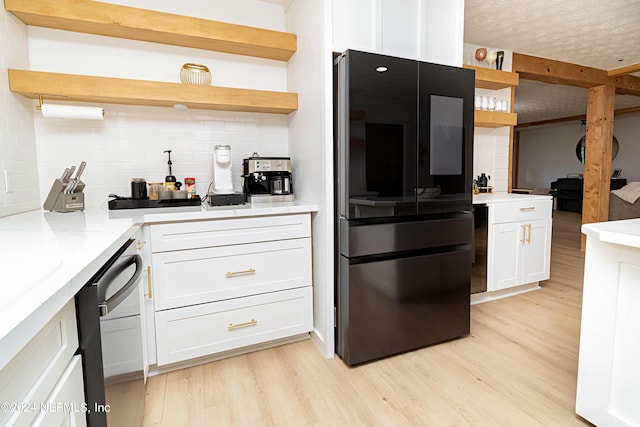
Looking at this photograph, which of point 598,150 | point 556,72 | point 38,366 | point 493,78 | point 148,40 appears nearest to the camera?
point 38,366

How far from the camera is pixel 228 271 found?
1.93m

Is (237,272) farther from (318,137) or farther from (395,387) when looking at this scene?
(395,387)

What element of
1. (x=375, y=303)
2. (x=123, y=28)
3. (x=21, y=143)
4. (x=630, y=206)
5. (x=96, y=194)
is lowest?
(x=375, y=303)

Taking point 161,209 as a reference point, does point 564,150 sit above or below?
above

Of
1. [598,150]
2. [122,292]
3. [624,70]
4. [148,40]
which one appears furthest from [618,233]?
[624,70]

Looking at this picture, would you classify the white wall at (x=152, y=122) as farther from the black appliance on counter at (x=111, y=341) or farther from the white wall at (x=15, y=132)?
the black appliance on counter at (x=111, y=341)

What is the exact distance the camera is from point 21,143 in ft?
6.22

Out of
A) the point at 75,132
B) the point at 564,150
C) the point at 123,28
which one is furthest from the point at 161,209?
the point at 564,150

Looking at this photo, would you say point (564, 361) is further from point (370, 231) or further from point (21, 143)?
point (21, 143)

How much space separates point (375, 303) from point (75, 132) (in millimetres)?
2189

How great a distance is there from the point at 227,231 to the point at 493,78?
2926mm

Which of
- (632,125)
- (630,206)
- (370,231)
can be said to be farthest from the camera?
(632,125)

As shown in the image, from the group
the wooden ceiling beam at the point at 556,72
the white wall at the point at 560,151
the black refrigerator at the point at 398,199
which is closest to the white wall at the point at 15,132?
the black refrigerator at the point at 398,199

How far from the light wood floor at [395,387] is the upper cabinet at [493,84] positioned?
1940mm
